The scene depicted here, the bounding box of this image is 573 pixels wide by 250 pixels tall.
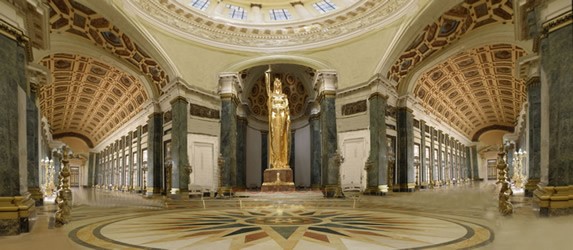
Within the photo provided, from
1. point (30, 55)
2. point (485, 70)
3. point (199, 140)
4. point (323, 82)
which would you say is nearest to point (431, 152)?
point (485, 70)

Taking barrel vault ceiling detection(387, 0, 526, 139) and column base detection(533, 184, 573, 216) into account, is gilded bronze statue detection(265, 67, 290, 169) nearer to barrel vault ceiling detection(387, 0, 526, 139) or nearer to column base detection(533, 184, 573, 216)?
barrel vault ceiling detection(387, 0, 526, 139)

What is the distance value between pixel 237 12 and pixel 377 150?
9.26 m

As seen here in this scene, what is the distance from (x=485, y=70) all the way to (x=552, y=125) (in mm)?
14034

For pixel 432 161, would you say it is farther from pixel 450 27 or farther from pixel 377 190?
pixel 450 27

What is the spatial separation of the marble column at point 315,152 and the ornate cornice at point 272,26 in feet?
15.4

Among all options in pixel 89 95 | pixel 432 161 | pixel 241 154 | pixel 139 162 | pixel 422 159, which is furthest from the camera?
pixel 89 95

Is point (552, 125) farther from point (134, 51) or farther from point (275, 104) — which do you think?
point (134, 51)

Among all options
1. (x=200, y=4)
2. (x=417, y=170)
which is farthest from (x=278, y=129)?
(x=417, y=170)

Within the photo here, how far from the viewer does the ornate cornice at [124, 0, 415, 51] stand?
45.4 ft

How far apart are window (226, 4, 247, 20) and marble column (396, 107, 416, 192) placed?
8.39 m

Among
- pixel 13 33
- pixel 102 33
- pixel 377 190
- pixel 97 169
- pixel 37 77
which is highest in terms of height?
pixel 102 33

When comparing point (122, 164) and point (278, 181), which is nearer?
point (278, 181)

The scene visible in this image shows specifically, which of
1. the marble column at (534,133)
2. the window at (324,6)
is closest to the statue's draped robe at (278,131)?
the window at (324,6)

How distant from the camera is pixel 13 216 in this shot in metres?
4.17
